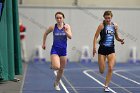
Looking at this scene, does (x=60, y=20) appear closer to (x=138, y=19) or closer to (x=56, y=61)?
(x=56, y=61)

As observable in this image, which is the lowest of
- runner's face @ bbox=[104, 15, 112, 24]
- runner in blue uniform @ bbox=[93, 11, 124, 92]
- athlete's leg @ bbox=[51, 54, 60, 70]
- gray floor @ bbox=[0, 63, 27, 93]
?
gray floor @ bbox=[0, 63, 27, 93]

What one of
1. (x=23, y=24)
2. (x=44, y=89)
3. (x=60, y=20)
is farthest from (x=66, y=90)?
(x=23, y=24)

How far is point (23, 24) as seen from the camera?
2178 centimetres

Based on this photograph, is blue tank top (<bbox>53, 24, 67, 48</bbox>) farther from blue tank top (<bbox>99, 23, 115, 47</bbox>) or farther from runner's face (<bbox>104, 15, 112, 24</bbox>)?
runner's face (<bbox>104, 15, 112, 24</bbox>)

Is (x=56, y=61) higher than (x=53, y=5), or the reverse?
(x=53, y=5)

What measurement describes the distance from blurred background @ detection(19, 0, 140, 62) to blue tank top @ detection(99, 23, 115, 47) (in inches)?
462

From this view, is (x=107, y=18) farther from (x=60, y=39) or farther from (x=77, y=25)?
(x=77, y=25)

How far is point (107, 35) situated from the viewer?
10.3m

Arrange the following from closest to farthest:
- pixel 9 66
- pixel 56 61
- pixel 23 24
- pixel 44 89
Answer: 1. pixel 56 61
2. pixel 44 89
3. pixel 9 66
4. pixel 23 24

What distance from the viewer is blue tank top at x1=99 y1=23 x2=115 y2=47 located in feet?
33.6

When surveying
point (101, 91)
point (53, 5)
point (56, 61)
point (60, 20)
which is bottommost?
point (101, 91)

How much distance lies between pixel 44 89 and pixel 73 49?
38.3 ft

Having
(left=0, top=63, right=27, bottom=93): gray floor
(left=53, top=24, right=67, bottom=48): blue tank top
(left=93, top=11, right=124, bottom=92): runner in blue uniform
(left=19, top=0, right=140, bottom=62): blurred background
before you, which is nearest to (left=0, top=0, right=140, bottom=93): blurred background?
(left=19, top=0, right=140, bottom=62): blurred background

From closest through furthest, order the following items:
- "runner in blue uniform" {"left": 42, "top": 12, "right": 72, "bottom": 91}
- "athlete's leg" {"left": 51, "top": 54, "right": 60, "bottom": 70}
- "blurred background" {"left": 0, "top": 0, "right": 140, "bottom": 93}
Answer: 1. "athlete's leg" {"left": 51, "top": 54, "right": 60, "bottom": 70}
2. "runner in blue uniform" {"left": 42, "top": 12, "right": 72, "bottom": 91}
3. "blurred background" {"left": 0, "top": 0, "right": 140, "bottom": 93}
